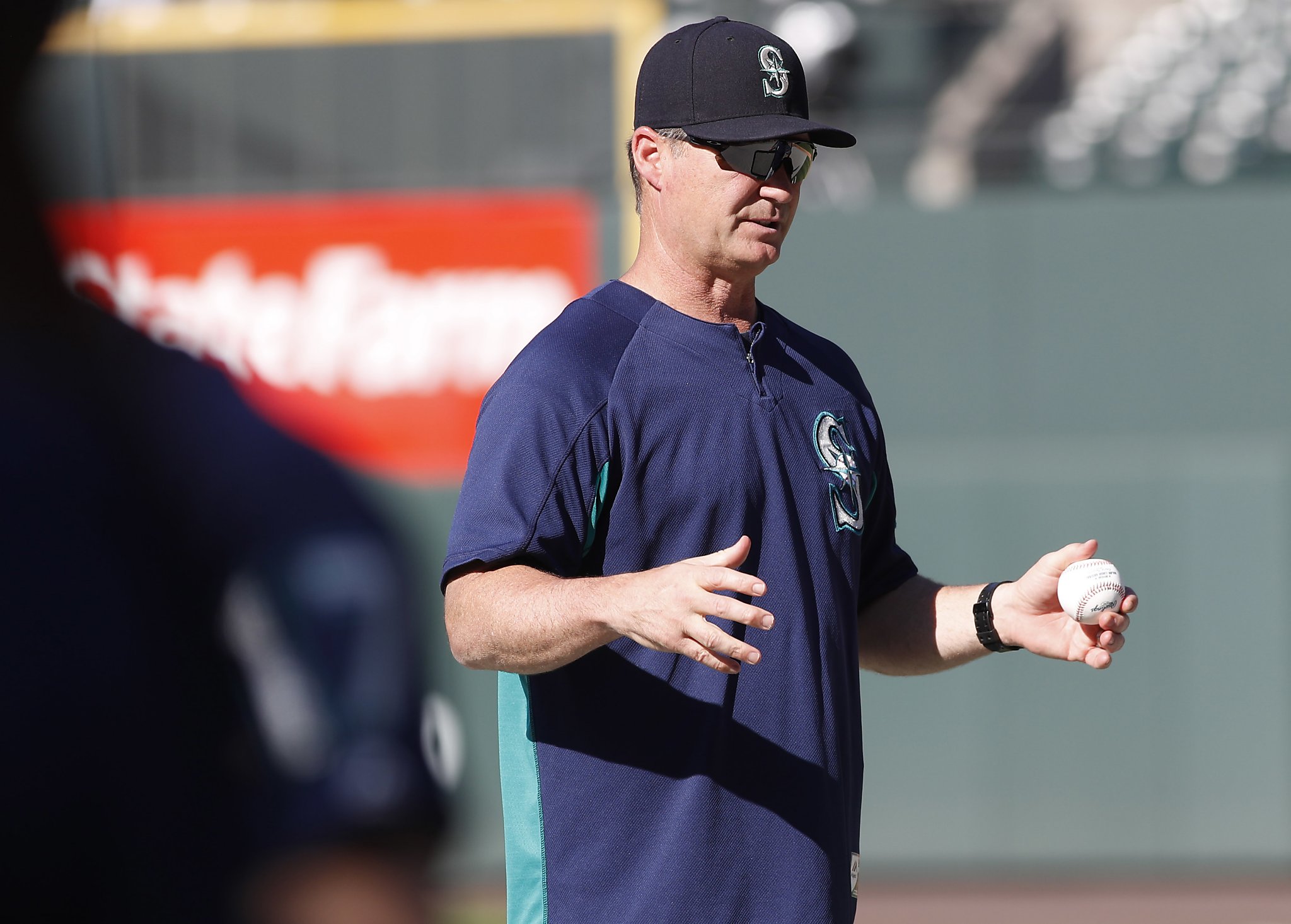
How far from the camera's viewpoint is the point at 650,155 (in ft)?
8.29

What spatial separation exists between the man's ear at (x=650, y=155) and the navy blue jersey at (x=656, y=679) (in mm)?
308

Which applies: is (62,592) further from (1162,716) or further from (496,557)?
(1162,716)

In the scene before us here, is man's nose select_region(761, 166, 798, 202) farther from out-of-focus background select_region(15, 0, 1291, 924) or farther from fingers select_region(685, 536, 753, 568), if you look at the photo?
out-of-focus background select_region(15, 0, 1291, 924)

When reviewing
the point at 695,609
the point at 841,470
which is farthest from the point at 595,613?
the point at 841,470

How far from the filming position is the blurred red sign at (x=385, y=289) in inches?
305

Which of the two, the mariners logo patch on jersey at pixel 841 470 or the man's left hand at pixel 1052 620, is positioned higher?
the mariners logo patch on jersey at pixel 841 470

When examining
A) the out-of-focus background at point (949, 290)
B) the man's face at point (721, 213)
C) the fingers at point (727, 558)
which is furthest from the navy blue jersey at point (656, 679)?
the out-of-focus background at point (949, 290)

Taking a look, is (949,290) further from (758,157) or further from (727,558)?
(727,558)

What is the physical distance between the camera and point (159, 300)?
7715 millimetres

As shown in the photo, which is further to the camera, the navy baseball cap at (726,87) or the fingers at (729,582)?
→ the navy baseball cap at (726,87)

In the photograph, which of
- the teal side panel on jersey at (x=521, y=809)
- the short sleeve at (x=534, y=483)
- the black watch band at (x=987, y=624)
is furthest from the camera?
the black watch band at (x=987, y=624)

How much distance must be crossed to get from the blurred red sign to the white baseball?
17.7 feet

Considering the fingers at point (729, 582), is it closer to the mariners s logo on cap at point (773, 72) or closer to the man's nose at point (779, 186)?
the man's nose at point (779, 186)

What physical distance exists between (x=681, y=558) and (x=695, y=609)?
363 mm
